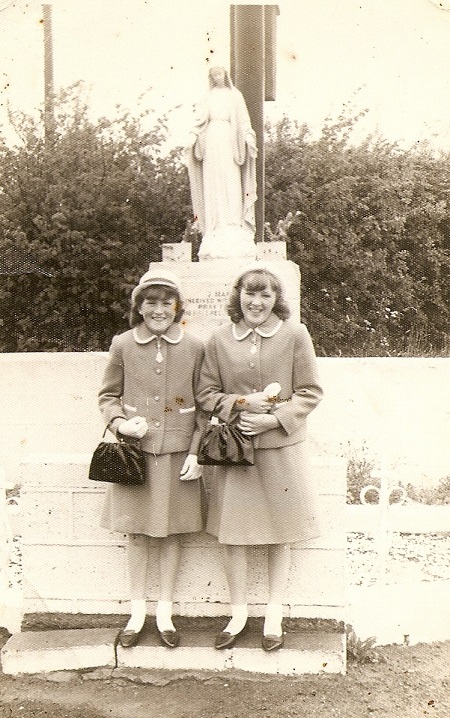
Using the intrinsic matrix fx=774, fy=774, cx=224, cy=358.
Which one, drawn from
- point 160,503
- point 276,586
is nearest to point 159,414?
point 160,503

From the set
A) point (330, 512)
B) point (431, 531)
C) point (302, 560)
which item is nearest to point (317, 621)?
point (302, 560)

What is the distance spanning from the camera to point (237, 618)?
3422mm

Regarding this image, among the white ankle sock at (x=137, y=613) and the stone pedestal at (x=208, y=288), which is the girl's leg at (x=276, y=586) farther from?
the stone pedestal at (x=208, y=288)

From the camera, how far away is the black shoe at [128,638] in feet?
11.2

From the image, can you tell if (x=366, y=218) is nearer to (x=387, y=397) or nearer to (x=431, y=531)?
(x=387, y=397)

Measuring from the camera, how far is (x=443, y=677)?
339 cm

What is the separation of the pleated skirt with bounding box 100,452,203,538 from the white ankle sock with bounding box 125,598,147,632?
36 cm

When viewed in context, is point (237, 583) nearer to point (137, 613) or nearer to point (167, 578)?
point (167, 578)

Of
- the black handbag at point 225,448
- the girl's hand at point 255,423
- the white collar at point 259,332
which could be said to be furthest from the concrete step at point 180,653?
the white collar at point 259,332

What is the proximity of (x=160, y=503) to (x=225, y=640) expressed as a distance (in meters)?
0.67

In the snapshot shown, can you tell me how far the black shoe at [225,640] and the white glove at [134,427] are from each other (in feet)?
3.12

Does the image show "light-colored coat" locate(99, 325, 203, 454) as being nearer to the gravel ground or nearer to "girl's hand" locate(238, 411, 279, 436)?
"girl's hand" locate(238, 411, 279, 436)

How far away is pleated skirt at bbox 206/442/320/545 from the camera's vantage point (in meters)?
3.28

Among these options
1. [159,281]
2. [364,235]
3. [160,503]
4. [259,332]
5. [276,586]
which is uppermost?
[364,235]
